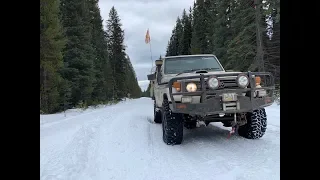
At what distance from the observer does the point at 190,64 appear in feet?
24.5

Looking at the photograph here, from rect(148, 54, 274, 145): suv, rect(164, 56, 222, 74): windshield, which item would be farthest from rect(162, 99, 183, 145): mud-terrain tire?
rect(164, 56, 222, 74): windshield

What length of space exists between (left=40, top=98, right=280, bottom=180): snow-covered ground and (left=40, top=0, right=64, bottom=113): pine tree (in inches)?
419

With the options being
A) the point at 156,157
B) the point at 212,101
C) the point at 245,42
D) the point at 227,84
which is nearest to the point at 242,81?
the point at 227,84

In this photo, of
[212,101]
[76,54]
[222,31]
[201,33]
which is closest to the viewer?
[212,101]

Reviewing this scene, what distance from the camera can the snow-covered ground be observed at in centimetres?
393

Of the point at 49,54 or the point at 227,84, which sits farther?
the point at 49,54

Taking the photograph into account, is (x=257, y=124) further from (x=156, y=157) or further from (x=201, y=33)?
(x=201, y=33)

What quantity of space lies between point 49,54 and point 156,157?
14.6 metres

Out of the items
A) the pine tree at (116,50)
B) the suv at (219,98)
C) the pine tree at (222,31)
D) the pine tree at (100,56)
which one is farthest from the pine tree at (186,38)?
the suv at (219,98)

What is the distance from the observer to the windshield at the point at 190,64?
7.34 meters

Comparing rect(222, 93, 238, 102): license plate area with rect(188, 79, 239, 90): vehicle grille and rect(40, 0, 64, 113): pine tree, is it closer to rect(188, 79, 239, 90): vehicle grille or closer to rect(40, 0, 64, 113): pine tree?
rect(188, 79, 239, 90): vehicle grille
